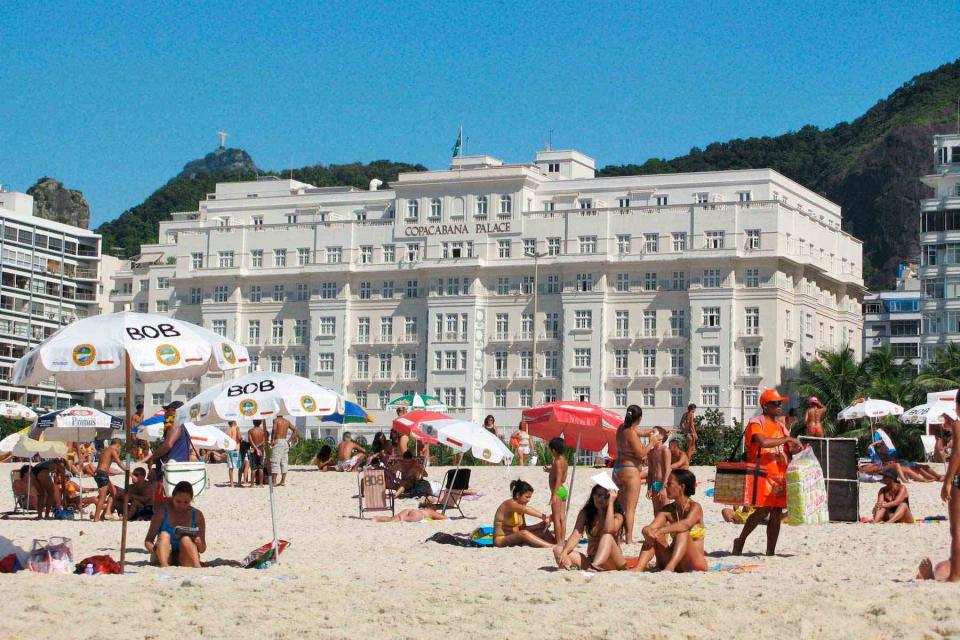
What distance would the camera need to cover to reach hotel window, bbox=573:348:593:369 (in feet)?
267

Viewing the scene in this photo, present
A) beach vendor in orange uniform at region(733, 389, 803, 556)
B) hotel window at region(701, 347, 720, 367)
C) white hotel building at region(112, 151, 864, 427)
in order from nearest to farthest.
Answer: beach vendor in orange uniform at region(733, 389, 803, 556) → hotel window at region(701, 347, 720, 367) → white hotel building at region(112, 151, 864, 427)

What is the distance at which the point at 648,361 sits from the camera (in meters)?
80.6

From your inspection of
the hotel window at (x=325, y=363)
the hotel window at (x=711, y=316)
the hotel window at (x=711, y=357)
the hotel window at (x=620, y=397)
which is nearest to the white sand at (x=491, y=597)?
the hotel window at (x=711, y=357)

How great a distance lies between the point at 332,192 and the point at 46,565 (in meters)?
80.7

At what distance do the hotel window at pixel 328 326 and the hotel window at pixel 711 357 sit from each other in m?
20.1

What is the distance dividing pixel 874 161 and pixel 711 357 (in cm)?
7999

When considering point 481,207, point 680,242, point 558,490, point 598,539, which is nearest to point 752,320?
point 680,242

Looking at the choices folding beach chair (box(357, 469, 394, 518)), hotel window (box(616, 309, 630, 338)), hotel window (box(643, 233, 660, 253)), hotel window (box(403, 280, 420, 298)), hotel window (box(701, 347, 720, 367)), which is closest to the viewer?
folding beach chair (box(357, 469, 394, 518))

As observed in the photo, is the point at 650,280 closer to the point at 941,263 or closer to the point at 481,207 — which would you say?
the point at 481,207

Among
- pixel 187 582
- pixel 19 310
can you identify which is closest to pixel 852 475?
pixel 187 582

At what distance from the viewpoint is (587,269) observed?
82.1 m

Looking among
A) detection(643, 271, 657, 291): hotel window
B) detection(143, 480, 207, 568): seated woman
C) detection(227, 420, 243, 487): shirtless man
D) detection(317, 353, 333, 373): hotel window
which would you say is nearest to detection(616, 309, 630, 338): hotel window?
detection(643, 271, 657, 291): hotel window

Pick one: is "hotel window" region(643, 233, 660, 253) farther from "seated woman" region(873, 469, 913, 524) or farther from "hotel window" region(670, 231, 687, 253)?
"seated woman" region(873, 469, 913, 524)

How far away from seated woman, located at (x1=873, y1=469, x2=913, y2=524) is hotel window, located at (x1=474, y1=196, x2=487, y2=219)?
64050mm
